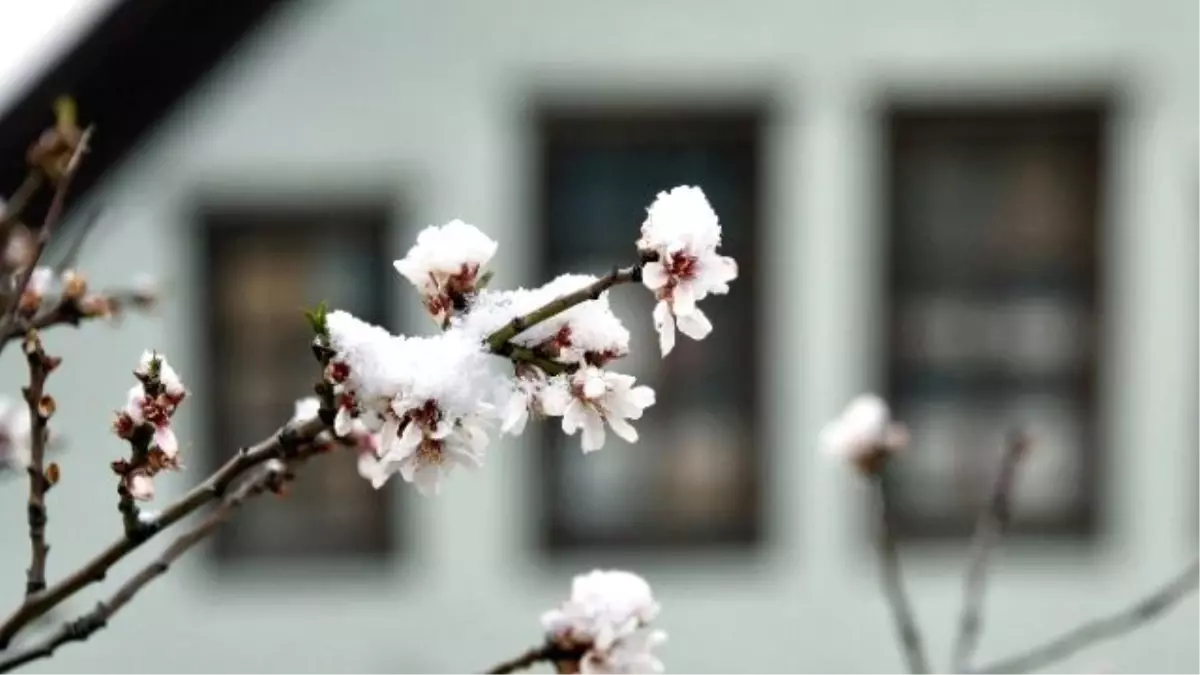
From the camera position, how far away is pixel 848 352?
3477mm

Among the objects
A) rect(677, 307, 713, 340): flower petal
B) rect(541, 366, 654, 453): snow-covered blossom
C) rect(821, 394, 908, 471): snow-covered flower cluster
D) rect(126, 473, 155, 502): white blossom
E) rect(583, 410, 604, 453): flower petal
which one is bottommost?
rect(821, 394, 908, 471): snow-covered flower cluster

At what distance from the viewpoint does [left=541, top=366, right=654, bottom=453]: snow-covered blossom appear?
1.74 ft

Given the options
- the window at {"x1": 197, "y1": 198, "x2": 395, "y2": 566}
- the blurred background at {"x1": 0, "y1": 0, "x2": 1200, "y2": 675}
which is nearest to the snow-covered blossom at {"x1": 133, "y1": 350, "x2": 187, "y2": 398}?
the blurred background at {"x1": 0, "y1": 0, "x2": 1200, "y2": 675}

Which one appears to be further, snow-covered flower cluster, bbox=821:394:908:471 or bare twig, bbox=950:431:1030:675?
snow-covered flower cluster, bbox=821:394:908:471

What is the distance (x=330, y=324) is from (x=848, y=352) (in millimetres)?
3036

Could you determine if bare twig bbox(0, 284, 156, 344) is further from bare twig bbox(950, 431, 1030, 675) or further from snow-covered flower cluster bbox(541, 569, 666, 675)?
bare twig bbox(950, 431, 1030, 675)

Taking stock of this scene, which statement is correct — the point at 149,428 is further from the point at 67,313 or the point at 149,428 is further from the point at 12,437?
the point at 12,437

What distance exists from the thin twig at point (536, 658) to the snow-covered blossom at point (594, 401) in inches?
4.0

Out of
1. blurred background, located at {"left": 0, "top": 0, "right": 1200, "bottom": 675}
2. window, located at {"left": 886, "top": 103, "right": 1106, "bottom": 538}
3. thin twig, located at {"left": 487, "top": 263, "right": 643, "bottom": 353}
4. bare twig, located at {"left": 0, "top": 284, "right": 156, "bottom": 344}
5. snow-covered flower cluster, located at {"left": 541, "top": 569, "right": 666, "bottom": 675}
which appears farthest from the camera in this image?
window, located at {"left": 886, "top": 103, "right": 1106, "bottom": 538}

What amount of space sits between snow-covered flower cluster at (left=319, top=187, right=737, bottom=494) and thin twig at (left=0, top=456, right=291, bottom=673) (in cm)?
16

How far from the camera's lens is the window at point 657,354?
11.3 feet

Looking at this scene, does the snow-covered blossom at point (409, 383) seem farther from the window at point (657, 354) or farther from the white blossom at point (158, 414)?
the window at point (657, 354)

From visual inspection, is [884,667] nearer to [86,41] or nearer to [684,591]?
[684,591]

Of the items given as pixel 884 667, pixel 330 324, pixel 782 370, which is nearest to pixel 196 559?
pixel 782 370
